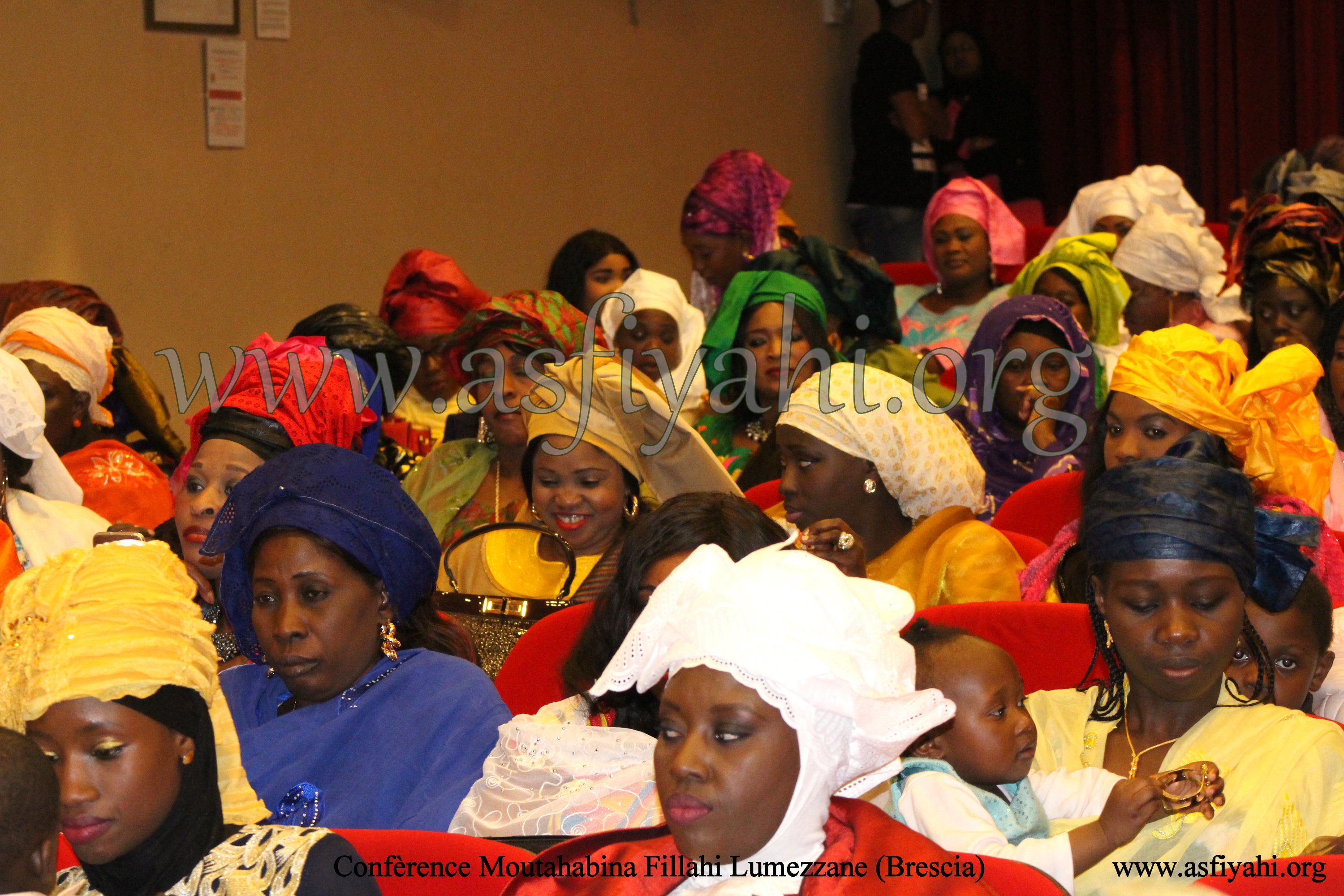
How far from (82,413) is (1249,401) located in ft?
10.3

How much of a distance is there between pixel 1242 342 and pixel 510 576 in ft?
11.6

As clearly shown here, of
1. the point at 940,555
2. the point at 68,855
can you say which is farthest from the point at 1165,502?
the point at 68,855

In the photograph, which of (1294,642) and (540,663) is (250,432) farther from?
(1294,642)

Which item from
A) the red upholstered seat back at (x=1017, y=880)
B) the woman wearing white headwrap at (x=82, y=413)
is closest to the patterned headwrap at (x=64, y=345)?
the woman wearing white headwrap at (x=82, y=413)

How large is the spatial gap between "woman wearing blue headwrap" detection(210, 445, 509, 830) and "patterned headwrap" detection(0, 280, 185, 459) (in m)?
2.45

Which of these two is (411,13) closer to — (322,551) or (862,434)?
(862,434)

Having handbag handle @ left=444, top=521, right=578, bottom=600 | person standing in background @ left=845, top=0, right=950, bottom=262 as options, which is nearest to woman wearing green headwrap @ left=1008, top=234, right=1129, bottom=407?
person standing in background @ left=845, top=0, right=950, bottom=262

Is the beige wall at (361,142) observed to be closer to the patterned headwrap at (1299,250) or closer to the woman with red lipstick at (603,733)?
the patterned headwrap at (1299,250)

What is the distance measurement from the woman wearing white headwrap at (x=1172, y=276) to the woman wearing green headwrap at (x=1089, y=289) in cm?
28

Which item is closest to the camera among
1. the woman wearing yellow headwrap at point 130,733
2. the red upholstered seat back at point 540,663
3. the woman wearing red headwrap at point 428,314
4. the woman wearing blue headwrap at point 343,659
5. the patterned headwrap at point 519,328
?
the woman wearing yellow headwrap at point 130,733

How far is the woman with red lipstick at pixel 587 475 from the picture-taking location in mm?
3564

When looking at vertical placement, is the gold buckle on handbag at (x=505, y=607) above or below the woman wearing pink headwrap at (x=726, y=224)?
below

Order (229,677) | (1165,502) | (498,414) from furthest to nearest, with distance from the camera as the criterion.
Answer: (498,414) → (229,677) → (1165,502)

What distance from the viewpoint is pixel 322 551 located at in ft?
8.42
